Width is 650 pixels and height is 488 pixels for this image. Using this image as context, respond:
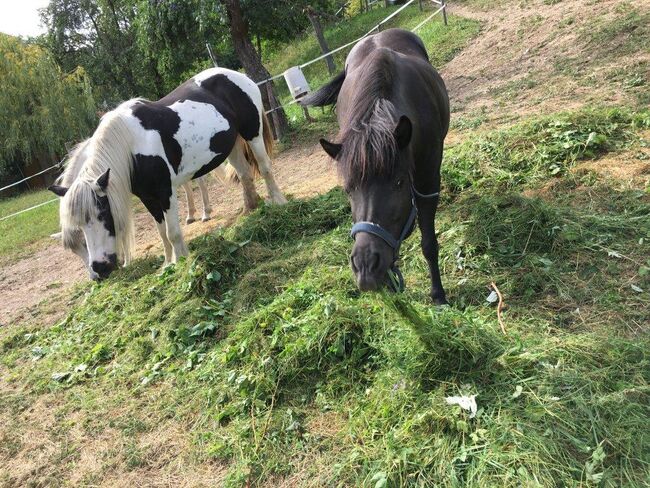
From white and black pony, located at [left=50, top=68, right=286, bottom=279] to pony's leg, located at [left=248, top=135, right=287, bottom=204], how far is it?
33 centimetres

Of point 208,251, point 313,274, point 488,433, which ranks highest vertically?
point 208,251

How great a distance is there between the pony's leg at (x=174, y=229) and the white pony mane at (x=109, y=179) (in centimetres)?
40

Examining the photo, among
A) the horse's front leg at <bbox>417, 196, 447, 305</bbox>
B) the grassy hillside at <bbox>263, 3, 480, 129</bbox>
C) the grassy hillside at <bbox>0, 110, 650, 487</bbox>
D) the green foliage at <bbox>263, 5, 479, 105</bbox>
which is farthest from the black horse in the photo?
the green foliage at <bbox>263, 5, 479, 105</bbox>

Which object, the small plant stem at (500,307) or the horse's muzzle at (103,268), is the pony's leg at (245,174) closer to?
the horse's muzzle at (103,268)

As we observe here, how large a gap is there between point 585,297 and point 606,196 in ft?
4.46

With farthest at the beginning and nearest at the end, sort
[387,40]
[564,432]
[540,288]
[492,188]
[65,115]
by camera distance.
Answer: [65,115] → [492,188] → [387,40] → [540,288] → [564,432]

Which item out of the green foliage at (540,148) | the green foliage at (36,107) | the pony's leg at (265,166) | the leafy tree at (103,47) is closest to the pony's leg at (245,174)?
the pony's leg at (265,166)

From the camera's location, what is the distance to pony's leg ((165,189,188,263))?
5201 mm

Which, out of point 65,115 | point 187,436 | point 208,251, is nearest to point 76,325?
point 208,251

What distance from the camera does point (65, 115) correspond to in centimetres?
1872

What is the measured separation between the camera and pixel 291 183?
26.1ft

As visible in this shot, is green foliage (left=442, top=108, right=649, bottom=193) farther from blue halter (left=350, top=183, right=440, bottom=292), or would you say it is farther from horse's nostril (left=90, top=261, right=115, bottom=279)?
horse's nostril (left=90, top=261, right=115, bottom=279)

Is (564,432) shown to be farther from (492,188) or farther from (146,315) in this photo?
(146,315)

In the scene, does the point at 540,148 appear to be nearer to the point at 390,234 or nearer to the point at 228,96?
the point at 390,234
